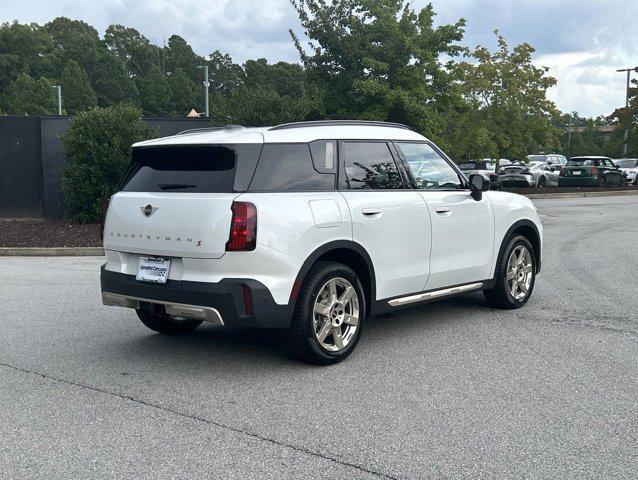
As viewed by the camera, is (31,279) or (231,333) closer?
(231,333)

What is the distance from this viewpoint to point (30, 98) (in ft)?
252

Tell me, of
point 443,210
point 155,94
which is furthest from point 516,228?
point 155,94

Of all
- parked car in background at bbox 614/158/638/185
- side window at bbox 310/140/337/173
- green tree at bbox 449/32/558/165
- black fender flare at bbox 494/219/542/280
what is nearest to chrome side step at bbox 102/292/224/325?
side window at bbox 310/140/337/173

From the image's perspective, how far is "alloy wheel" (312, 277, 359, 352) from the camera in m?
5.47

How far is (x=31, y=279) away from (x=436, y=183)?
6147 millimetres

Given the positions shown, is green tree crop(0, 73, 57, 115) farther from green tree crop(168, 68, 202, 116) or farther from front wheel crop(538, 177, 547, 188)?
front wheel crop(538, 177, 547, 188)

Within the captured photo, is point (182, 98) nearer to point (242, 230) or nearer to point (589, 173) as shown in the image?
point (589, 173)

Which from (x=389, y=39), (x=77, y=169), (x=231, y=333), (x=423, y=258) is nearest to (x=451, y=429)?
(x=423, y=258)

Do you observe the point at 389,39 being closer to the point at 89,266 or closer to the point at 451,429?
the point at 89,266

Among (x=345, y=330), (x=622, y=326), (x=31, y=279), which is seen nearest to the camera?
(x=345, y=330)

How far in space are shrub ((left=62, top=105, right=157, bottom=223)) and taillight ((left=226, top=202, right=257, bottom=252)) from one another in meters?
10.7

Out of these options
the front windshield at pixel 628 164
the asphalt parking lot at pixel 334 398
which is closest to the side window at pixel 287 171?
the asphalt parking lot at pixel 334 398

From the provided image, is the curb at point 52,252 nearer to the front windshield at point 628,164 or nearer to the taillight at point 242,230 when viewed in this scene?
the taillight at point 242,230

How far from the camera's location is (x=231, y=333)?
6.64 metres
